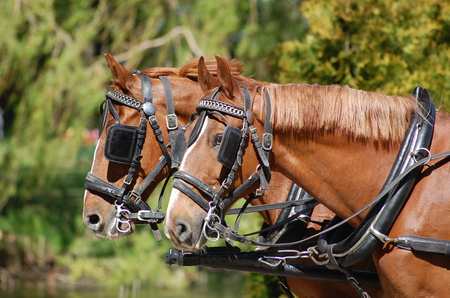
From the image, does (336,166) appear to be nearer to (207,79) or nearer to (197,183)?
(197,183)

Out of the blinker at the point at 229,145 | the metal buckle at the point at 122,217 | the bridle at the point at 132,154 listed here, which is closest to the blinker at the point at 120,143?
the bridle at the point at 132,154

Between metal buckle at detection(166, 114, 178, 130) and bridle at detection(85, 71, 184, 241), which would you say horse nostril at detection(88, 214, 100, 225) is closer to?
bridle at detection(85, 71, 184, 241)

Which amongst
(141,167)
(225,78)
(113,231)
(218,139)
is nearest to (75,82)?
(141,167)

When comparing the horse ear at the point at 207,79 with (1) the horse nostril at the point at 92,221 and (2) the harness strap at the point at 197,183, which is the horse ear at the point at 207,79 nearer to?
(2) the harness strap at the point at 197,183

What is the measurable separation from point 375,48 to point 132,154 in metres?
2.05

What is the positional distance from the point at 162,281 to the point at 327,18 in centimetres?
530

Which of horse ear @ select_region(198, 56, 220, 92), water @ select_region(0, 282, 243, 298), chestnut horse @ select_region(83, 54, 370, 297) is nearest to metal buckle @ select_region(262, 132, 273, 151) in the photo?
horse ear @ select_region(198, 56, 220, 92)

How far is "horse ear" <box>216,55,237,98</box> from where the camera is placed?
2029 mm

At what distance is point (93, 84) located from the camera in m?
6.38

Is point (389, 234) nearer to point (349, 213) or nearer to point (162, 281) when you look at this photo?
point (349, 213)

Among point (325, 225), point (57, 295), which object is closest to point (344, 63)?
point (325, 225)

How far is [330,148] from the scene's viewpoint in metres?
1.98

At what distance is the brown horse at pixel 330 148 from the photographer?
1851 millimetres

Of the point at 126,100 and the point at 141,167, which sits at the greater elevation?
the point at 126,100
